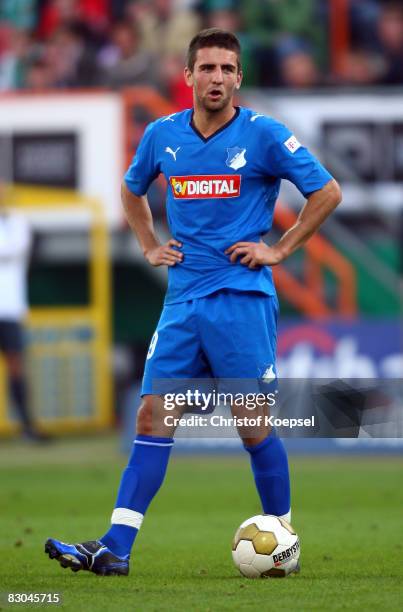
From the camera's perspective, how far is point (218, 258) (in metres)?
5.98

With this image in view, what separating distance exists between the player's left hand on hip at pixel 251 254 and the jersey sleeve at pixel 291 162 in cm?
29

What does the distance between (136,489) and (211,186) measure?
1.24 m

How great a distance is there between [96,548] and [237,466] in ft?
19.5

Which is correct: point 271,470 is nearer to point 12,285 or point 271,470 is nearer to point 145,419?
point 145,419

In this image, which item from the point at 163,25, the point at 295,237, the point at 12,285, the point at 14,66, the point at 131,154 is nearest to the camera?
the point at 295,237

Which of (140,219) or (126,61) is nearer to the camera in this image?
(140,219)

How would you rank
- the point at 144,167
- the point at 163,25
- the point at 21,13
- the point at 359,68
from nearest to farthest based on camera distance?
the point at 144,167, the point at 359,68, the point at 163,25, the point at 21,13

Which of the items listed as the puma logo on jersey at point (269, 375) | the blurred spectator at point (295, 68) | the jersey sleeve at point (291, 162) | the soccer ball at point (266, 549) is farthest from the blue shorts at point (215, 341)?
the blurred spectator at point (295, 68)

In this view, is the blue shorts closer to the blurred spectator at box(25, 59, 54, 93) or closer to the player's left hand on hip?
the player's left hand on hip

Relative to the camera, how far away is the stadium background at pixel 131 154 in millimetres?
15461

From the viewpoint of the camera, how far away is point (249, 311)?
595cm

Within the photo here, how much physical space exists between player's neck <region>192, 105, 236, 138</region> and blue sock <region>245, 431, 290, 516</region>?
1249 millimetres

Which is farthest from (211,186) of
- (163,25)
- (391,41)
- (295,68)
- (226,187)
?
(163,25)

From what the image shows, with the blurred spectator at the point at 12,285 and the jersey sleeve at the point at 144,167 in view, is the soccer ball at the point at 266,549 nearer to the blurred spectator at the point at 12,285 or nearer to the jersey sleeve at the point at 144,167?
the jersey sleeve at the point at 144,167
